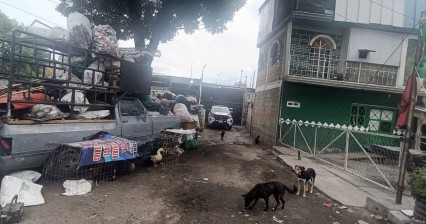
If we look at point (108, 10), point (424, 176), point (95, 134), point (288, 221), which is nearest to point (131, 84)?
point (95, 134)

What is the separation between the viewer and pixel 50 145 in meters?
5.02

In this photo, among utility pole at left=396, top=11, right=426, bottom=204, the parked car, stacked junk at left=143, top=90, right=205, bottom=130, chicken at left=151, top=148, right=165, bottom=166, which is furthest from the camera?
the parked car

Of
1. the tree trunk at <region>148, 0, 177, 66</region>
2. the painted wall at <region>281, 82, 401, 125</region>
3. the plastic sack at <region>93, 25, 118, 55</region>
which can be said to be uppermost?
the tree trunk at <region>148, 0, 177, 66</region>

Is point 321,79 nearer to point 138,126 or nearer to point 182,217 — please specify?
point 138,126

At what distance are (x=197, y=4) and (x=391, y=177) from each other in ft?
40.3

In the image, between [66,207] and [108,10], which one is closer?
[66,207]

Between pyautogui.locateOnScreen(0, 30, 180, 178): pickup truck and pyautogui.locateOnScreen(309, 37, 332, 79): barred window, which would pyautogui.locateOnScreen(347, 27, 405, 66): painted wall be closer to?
pyautogui.locateOnScreen(309, 37, 332, 79): barred window

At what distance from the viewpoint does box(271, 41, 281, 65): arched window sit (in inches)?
575

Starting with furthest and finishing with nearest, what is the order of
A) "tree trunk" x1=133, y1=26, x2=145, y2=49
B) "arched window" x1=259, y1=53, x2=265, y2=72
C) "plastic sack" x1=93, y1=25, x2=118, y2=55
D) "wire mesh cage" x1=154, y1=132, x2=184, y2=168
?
"arched window" x1=259, y1=53, x2=265, y2=72 < "tree trunk" x1=133, y1=26, x2=145, y2=49 < "wire mesh cage" x1=154, y1=132, x2=184, y2=168 < "plastic sack" x1=93, y1=25, x2=118, y2=55

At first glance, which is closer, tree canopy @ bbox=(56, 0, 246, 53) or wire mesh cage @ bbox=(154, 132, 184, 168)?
wire mesh cage @ bbox=(154, 132, 184, 168)

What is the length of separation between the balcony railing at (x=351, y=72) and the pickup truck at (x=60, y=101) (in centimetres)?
747

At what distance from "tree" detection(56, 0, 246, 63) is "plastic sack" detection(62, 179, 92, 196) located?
11.0 meters

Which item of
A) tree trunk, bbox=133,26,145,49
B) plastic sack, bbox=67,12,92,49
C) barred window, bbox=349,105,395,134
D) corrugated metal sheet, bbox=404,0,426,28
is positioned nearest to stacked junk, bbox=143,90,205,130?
plastic sack, bbox=67,12,92,49

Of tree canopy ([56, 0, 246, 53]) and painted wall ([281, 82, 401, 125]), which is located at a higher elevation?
tree canopy ([56, 0, 246, 53])
